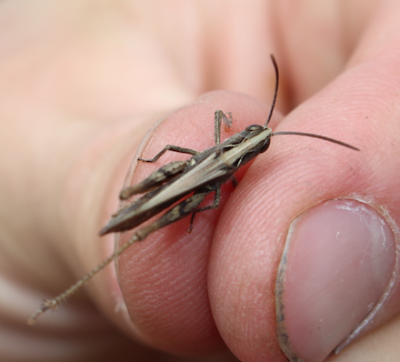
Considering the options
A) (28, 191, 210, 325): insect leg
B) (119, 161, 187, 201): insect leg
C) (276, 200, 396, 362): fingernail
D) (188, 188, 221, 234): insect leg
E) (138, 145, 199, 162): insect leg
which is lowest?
(276, 200, 396, 362): fingernail

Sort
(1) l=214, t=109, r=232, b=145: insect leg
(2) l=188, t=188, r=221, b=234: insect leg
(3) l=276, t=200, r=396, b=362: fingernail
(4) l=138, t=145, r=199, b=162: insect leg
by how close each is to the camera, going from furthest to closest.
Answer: (1) l=214, t=109, r=232, b=145: insect leg → (4) l=138, t=145, r=199, b=162: insect leg → (2) l=188, t=188, r=221, b=234: insect leg → (3) l=276, t=200, r=396, b=362: fingernail

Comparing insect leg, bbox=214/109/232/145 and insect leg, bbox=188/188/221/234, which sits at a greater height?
insect leg, bbox=214/109/232/145

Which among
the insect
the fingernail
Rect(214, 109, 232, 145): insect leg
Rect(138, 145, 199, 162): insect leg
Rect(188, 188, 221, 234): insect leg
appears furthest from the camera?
Rect(214, 109, 232, 145): insect leg

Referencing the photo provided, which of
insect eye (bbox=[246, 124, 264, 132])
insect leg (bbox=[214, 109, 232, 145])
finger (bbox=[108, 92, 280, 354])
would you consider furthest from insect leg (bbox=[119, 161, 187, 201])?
insect eye (bbox=[246, 124, 264, 132])

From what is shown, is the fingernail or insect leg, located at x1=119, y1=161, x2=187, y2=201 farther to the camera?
insect leg, located at x1=119, y1=161, x2=187, y2=201

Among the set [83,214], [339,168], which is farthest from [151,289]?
[339,168]

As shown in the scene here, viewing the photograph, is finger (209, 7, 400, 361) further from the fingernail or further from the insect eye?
the insect eye

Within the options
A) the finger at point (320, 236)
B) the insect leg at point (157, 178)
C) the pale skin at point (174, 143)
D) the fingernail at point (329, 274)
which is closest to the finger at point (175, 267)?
the pale skin at point (174, 143)

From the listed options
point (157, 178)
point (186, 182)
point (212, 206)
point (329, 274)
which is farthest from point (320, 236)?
point (157, 178)
